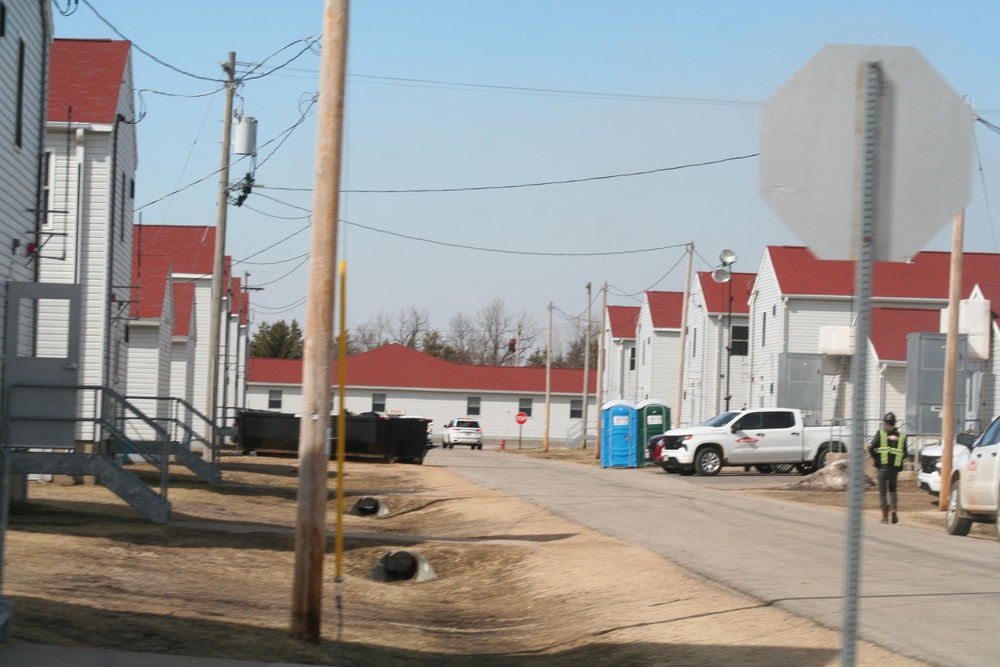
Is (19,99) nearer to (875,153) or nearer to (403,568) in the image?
(403,568)

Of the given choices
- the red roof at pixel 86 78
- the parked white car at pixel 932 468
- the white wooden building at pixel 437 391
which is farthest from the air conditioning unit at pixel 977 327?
the white wooden building at pixel 437 391

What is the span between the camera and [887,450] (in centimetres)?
1938

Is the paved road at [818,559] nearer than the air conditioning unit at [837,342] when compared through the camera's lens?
Yes

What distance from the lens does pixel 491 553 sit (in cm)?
1517

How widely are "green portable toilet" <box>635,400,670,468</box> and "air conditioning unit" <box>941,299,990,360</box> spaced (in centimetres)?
1156

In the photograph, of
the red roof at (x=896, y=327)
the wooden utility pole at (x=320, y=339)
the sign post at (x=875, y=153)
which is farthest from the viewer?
the red roof at (x=896, y=327)

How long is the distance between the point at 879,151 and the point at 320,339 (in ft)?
18.1

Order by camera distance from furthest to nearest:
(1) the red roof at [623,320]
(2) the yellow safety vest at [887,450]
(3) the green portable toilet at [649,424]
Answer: (1) the red roof at [623,320] → (3) the green portable toilet at [649,424] → (2) the yellow safety vest at [887,450]

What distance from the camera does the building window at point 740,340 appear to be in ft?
179

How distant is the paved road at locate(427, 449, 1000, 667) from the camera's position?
921cm

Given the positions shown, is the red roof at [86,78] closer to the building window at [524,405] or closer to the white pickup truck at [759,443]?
the white pickup truck at [759,443]

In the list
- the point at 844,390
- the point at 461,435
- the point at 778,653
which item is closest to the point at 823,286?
the point at 844,390

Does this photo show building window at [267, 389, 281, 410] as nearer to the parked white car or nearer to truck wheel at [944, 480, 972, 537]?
the parked white car

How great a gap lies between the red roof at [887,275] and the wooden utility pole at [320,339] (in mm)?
39453
